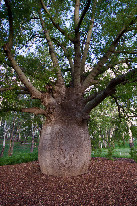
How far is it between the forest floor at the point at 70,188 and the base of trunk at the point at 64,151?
0.28 metres

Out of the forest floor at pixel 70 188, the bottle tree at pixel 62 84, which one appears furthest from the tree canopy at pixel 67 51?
the forest floor at pixel 70 188

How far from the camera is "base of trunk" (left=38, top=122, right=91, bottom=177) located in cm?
594

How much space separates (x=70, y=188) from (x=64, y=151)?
4.27 ft

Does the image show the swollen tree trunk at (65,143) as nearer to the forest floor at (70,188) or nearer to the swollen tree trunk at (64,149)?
the swollen tree trunk at (64,149)

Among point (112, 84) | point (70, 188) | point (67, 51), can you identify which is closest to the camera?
point (70, 188)

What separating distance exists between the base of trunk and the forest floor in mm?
281

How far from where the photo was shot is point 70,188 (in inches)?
196

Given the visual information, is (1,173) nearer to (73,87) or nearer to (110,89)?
(73,87)

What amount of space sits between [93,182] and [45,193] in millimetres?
1616

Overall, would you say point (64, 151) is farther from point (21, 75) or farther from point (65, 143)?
point (21, 75)

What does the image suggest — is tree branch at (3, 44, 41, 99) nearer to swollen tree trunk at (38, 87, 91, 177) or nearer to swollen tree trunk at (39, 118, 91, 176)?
swollen tree trunk at (38, 87, 91, 177)

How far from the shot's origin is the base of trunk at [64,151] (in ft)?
19.5

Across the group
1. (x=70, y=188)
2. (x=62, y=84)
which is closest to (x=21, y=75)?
(x=62, y=84)

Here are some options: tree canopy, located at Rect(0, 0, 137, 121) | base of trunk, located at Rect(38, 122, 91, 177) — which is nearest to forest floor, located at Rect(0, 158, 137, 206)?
base of trunk, located at Rect(38, 122, 91, 177)
